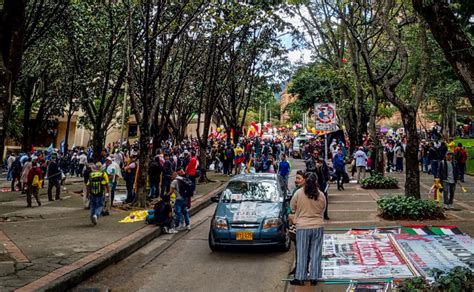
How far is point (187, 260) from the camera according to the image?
8.49 metres

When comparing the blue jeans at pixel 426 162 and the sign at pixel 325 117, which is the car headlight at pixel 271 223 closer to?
the sign at pixel 325 117

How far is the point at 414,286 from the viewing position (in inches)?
200

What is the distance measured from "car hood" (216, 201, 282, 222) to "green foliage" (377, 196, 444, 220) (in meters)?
3.47

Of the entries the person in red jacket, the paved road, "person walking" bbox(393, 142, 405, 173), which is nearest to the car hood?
the paved road

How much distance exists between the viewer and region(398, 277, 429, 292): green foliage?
5004mm

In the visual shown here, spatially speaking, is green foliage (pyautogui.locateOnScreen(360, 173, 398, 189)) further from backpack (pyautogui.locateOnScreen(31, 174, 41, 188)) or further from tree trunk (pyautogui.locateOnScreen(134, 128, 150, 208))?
backpack (pyautogui.locateOnScreen(31, 174, 41, 188))

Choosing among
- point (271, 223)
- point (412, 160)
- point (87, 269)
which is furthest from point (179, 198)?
point (412, 160)

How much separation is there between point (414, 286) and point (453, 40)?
323 cm

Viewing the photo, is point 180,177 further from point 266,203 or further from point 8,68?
point 8,68

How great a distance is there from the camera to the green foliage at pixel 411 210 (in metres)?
10.8

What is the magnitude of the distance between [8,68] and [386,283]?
A: 655cm

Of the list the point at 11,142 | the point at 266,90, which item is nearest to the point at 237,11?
the point at 266,90

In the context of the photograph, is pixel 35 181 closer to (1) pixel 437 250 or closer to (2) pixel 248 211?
(2) pixel 248 211

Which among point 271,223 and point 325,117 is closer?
point 271,223
